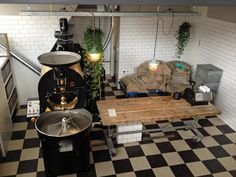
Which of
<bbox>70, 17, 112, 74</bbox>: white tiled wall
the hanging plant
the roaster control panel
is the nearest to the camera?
the roaster control panel

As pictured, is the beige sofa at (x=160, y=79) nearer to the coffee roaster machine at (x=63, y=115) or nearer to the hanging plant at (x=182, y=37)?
the hanging plant at (x=182, y=37)

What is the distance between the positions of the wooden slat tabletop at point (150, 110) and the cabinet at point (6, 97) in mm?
1772

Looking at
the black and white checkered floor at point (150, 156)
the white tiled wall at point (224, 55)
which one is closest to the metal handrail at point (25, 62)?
the black and white checkered floor at point (150, 156)

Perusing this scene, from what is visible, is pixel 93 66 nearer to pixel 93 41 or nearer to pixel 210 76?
pixel 93 41

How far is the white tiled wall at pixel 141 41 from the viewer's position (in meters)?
6.03

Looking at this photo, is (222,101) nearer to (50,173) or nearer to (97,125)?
(97,125)

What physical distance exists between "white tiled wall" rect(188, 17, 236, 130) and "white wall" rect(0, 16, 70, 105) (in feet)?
12.3

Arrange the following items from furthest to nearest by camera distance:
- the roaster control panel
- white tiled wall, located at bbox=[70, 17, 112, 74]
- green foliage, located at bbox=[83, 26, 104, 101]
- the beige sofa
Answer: white tiled wall, located at bbox=[70, 17, 112, 74], the beige sofa, the roaster control panel, green foliage, located at bbox=[83, 26, 104, 101]

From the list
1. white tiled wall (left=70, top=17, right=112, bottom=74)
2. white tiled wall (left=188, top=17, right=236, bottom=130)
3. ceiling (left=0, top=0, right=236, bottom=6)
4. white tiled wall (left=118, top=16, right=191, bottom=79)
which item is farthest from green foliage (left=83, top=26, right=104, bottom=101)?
white tiled wall (left=188, top=17, right=236, bottom=130)

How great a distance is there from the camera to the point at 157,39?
6312mm

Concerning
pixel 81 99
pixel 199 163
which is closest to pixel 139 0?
pixel 81 99

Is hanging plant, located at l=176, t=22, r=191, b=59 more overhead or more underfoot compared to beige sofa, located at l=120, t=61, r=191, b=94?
more overhead

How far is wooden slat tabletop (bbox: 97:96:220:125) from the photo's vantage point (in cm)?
391

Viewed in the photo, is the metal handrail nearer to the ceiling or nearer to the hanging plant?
Result: the ceiling
